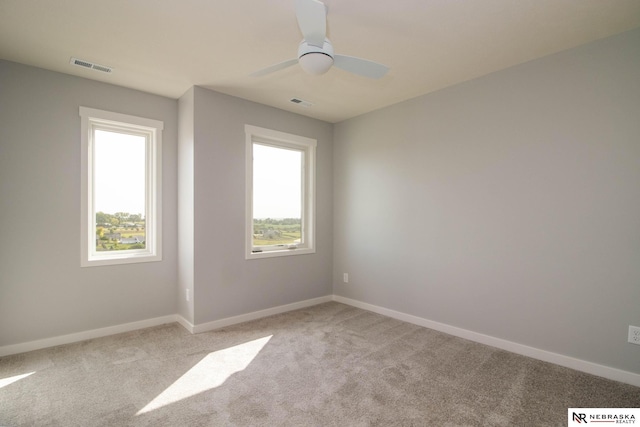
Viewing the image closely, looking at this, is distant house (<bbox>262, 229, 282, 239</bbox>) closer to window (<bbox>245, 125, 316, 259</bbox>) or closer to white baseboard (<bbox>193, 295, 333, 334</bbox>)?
window (<bbox>245, 125, 316, 259</bbox>)

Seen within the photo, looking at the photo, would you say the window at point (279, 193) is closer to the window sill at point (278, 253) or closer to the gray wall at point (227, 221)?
the window sill at point (278, 253)

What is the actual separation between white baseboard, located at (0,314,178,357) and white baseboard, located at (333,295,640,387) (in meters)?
2.64

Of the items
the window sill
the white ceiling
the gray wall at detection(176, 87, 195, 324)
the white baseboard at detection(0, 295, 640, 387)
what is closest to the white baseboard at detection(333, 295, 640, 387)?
the white baseboard at detection(0, 295, 640, 387)

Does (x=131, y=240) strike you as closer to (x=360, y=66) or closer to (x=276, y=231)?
(x=276, y=231)

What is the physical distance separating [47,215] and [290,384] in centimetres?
273

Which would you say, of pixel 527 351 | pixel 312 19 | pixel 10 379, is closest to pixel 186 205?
pixel 10 379

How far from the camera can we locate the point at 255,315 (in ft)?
12.8

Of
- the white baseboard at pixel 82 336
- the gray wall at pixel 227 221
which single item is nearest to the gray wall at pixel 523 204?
the gray wall at pixel 227 221

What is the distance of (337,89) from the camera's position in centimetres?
347

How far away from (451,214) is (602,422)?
1957 millimetres

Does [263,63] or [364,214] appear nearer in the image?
Answer: [263,63]

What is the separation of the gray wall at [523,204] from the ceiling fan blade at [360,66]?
4.86 ft

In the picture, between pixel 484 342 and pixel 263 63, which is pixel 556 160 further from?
pixel 263 63

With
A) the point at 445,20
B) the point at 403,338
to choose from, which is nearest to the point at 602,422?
the point at 403,338
